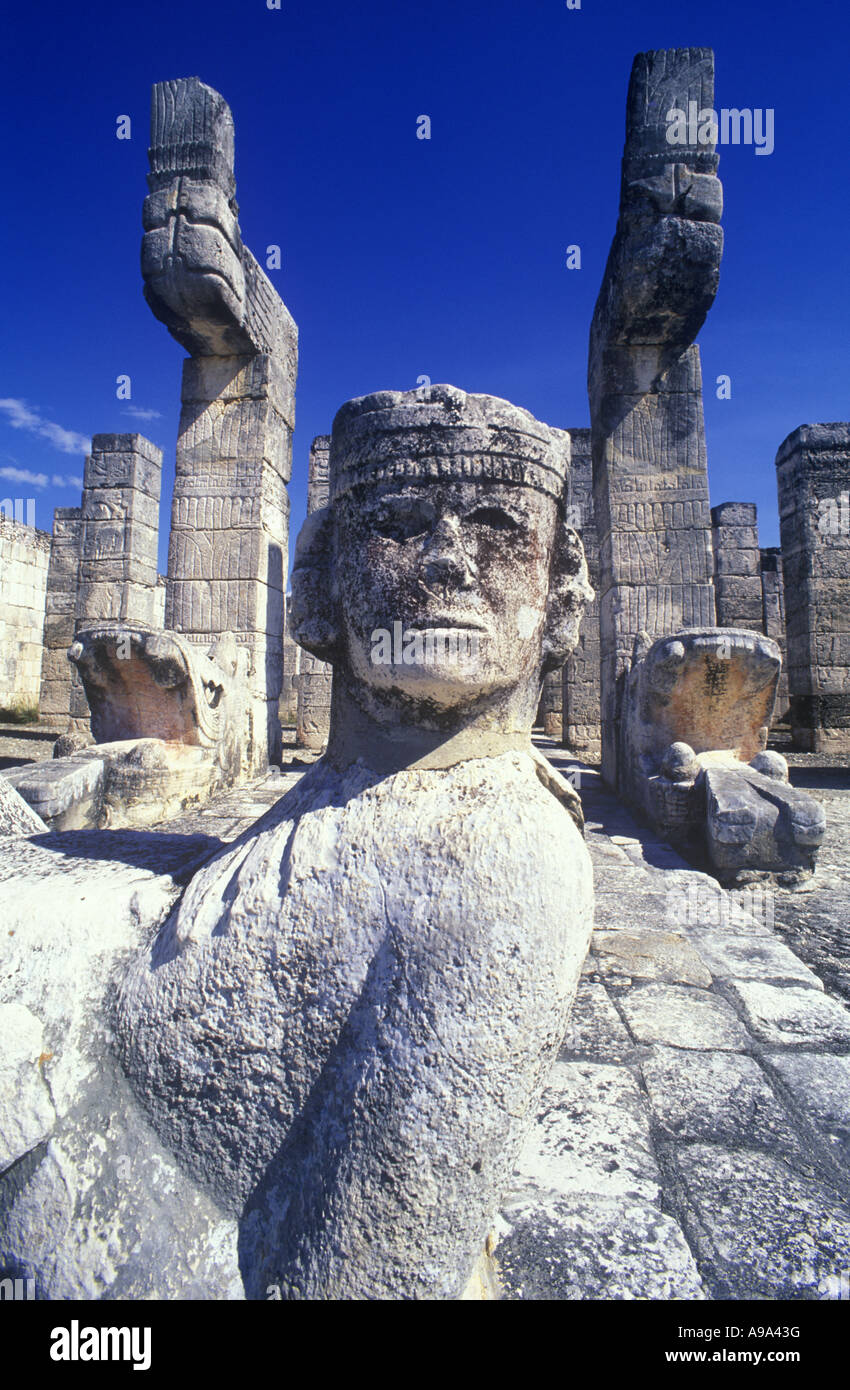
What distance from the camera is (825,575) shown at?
8586 millimetres

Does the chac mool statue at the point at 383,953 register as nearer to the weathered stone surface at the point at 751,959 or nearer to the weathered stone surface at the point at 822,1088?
the weathered stone surface at the point at 822,1088

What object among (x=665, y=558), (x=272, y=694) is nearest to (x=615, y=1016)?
(x=665, y=558)

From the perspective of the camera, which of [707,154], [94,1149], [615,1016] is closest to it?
[94,1149]

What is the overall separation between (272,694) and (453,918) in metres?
5.40

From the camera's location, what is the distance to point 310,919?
3.82 ft

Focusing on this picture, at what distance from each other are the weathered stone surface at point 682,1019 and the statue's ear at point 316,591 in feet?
4.63

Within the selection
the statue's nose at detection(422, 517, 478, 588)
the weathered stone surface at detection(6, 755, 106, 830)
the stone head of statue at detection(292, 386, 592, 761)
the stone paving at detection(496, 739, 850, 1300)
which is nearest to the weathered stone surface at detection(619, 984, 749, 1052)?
the stone paving at detection(496, 739, 850, 1300)

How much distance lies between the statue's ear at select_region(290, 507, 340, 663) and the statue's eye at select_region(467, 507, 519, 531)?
13.8 inches

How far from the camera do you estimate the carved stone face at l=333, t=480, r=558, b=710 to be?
130 cm

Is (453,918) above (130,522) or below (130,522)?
below

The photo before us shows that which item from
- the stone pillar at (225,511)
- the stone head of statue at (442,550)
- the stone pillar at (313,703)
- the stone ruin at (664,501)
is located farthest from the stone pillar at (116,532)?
the stone head of statue at (442,550)

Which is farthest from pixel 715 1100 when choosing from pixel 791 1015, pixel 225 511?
pixel 225 511
